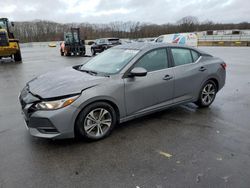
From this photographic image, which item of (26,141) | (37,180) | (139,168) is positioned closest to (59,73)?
(26,141)

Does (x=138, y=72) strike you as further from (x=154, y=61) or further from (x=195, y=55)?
(x=195, y=55)

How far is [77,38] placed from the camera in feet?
69.1

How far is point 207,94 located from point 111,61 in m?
2.40

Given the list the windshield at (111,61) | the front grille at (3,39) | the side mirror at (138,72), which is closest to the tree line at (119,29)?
the front grille at (3,39)

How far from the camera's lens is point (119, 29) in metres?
81.9

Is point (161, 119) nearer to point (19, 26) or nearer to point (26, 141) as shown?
point (26, 141)

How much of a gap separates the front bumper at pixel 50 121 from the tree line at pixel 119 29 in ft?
177

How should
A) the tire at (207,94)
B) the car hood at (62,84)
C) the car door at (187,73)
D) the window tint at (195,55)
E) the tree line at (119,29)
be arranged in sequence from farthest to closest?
the tree line at (119,29) < the tire at (207,94) < the window tint at (195,55) < the car door at (187,73) < the car hood at (62,84)

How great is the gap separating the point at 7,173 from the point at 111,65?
2.35m

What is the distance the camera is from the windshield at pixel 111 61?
3771 mm

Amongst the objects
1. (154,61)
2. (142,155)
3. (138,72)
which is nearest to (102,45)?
(154,61)

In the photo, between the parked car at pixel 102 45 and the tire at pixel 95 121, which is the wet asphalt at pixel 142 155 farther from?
the parked car at pixel 102 45

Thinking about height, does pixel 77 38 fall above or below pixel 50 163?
above

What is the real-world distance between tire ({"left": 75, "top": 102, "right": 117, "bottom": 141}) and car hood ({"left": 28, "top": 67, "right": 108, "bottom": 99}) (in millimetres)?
343
